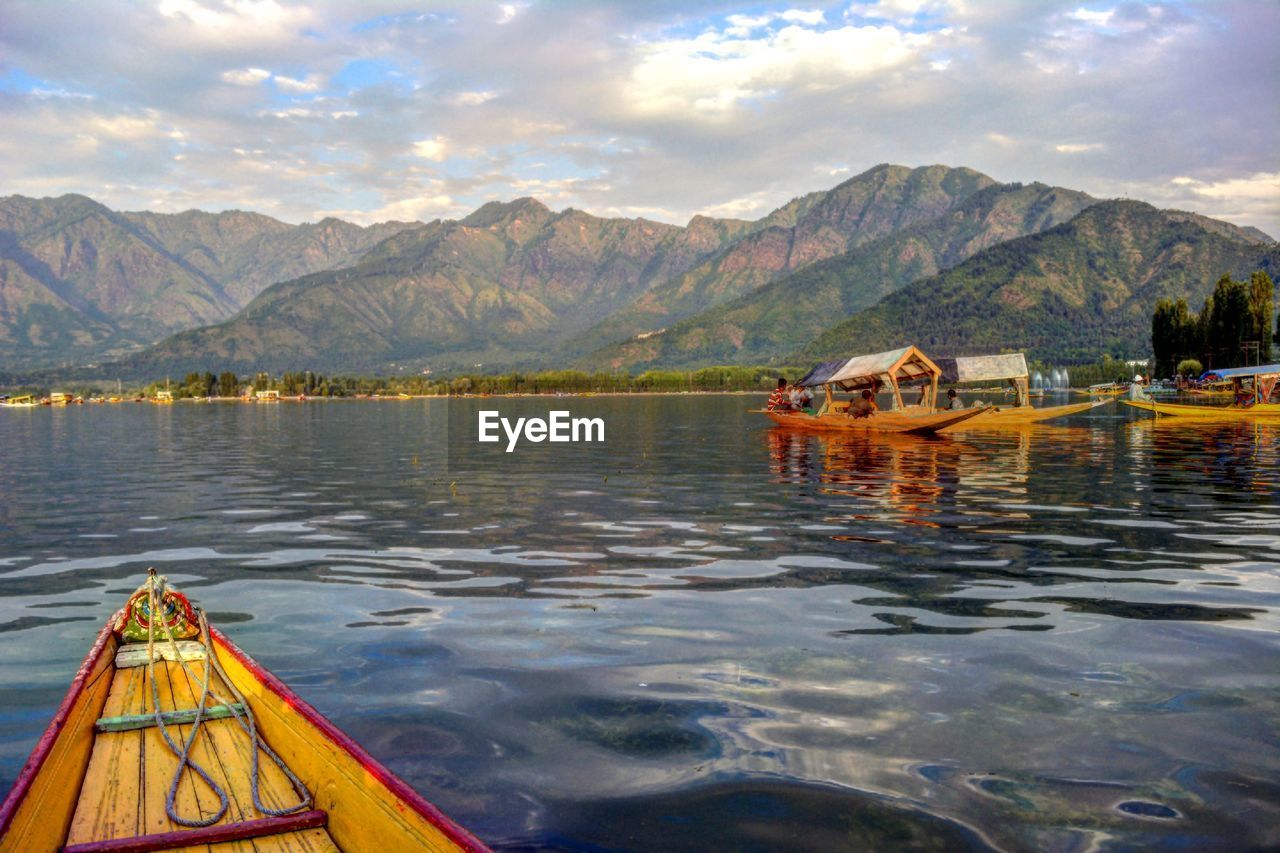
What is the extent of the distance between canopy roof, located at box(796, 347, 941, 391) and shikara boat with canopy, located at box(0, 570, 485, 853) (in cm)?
4878

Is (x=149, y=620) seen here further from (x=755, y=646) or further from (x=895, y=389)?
(x=895, y=389)

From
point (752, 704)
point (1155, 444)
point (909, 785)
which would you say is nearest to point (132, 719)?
point (752, 704)

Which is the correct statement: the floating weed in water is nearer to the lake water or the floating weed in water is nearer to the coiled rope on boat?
the lake water

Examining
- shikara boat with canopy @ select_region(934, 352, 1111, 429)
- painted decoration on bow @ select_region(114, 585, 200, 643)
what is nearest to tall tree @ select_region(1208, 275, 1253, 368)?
shikara boat with canopy @ select_region(934, 352, 1111, 429)

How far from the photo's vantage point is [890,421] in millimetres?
58594

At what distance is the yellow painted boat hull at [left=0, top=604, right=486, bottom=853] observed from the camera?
244 inches

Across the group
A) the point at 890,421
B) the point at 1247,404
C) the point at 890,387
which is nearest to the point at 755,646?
the point at 890,421

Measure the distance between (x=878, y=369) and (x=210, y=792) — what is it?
53252 mm

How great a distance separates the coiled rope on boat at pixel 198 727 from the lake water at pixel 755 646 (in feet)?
4.13

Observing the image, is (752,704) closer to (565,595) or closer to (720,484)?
(565,595)

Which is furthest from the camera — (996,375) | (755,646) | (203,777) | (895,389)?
(996,375)

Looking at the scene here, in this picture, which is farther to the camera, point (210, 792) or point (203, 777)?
point (203, 777)

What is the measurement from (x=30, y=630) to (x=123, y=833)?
10045 mm

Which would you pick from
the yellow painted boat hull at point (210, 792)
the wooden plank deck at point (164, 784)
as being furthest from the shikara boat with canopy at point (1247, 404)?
the wooden plank deck at point (164, 784)
